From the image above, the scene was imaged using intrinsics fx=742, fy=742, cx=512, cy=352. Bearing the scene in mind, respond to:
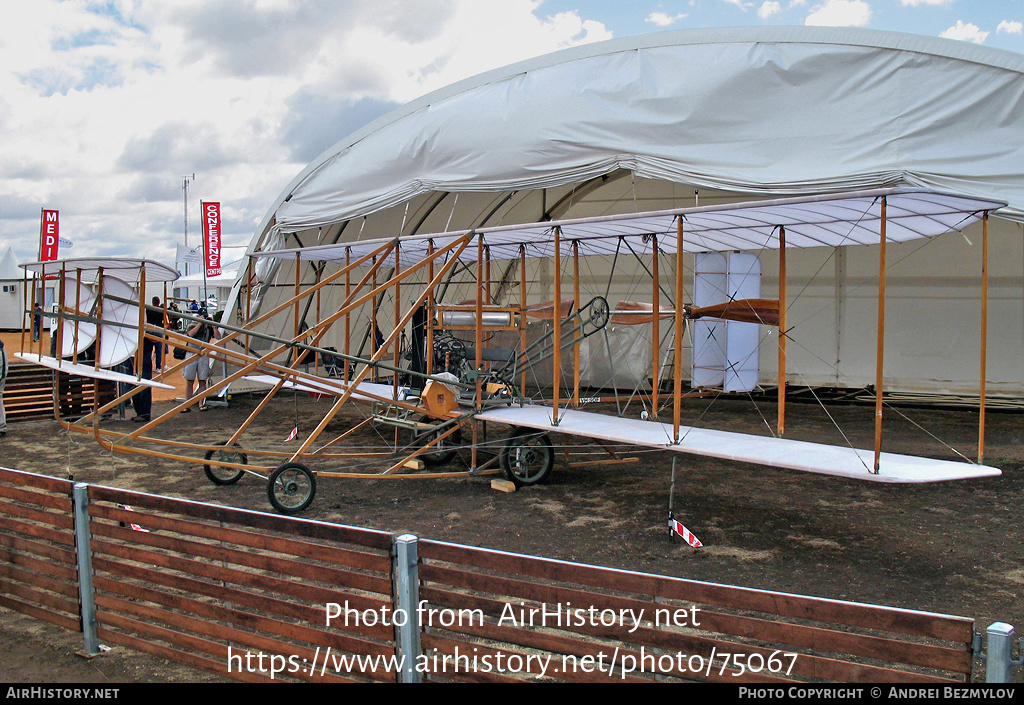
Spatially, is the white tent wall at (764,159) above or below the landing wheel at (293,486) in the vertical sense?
above

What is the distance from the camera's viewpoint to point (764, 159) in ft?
29.2

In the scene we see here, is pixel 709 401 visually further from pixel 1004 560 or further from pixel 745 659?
pixel 745 659

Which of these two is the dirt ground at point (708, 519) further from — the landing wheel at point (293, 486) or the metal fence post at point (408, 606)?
the metal fence post at point (408, 606)

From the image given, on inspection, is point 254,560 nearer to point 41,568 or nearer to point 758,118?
point 41,568

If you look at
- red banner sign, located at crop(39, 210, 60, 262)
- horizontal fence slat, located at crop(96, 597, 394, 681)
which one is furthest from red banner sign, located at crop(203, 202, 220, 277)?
horizontal fence slat, located at crop(96, 597, 394, 681)

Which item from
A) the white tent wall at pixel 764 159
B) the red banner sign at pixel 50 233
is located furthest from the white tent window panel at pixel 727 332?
the red banner sign at pixel 50 233

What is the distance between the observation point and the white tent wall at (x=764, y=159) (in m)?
8.58

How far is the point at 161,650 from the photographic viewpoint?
11.7ft

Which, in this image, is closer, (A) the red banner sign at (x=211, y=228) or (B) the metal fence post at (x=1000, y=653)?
(B) the metal fence post at (x=1000, y=653)

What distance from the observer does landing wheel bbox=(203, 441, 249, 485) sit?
24.4ft

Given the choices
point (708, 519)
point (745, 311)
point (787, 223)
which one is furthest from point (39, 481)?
point (745, 311)

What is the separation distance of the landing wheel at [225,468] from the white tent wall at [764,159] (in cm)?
513

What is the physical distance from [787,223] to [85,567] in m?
5.77
